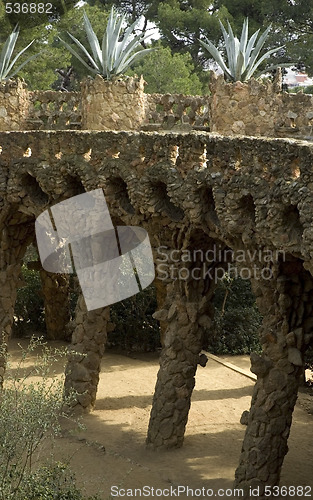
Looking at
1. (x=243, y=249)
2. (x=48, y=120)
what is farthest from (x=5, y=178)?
(x=243, y=249)

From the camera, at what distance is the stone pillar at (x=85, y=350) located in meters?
13.9

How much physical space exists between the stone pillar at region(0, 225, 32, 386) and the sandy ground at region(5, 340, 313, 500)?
2.10m

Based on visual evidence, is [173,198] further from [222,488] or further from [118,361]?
[118,361]

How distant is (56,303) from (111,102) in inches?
244

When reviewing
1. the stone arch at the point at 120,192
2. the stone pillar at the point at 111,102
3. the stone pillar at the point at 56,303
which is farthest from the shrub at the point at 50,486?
the stone pillar at the point at 56,303

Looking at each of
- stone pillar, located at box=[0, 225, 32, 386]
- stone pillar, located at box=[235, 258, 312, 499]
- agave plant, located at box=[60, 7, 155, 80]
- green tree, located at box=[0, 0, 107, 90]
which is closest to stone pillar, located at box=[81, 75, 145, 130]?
agave plant, located at box=[60, 7, 155, 80]

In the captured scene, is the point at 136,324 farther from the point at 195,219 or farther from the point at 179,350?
the point at 195,219

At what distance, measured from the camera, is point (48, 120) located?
16625 millimetres

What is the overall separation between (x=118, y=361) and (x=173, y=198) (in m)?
7.70

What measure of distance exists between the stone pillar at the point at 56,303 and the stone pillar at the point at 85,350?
4973 millimetres

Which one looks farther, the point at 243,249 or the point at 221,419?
the point at 221,419

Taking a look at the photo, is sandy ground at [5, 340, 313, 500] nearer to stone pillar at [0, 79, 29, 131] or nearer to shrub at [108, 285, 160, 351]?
shrub at [108, 285, 160, 351]

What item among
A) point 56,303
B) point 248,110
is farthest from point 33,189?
point 56,303

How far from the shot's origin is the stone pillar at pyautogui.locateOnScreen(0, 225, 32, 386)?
14750mm
